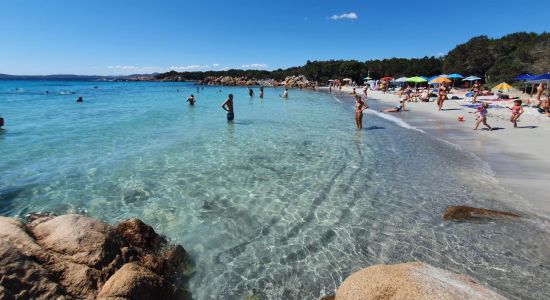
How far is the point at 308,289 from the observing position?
177 inches

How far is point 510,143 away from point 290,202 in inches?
402

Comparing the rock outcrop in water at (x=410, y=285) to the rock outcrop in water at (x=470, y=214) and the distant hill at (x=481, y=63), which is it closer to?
the rock outcrop in water at (x=470, y=214)

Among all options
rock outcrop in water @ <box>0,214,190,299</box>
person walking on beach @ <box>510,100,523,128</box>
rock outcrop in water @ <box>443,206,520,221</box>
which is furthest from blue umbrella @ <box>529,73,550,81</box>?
rock outcrop in water @ <box>0,214,190,299</box>

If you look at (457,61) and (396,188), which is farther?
(457,61)

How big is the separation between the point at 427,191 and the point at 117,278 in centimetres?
710

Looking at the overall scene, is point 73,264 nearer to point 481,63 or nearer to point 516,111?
point 516,111

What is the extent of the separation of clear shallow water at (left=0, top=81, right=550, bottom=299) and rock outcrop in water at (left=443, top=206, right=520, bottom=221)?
0.69ft

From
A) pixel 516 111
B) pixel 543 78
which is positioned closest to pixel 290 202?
pixel 516 111

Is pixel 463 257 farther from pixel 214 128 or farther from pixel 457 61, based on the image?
pixel 457 61

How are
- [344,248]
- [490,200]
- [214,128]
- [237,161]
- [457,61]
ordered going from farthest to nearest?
[457,61] < [214,128] < [237,161] < [490,200] < [344,248]

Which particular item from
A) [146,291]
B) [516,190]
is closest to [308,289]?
[146,291]

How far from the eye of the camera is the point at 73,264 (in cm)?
347

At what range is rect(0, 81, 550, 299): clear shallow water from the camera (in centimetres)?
491

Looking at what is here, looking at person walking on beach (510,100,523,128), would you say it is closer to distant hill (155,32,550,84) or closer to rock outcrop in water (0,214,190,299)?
rock outcrop in water (0,214,190,299)
